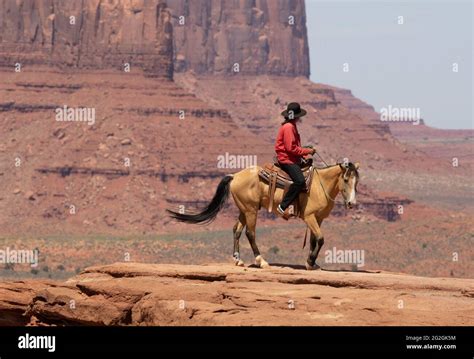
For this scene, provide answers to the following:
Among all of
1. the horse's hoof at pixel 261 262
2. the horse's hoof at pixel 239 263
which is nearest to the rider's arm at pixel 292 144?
the horse's hoof at pixel 261 262

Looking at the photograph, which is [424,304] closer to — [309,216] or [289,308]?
[289,308]

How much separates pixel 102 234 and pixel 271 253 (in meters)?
25.4

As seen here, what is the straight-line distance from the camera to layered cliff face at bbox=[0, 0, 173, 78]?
154 metres

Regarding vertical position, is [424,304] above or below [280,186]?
below

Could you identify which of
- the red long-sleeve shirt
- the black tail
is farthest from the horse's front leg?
the black tail

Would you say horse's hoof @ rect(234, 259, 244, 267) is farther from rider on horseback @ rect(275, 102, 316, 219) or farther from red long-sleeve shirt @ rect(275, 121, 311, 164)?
red long-sleeve shirt @ rect(275, 121, 311, 164)

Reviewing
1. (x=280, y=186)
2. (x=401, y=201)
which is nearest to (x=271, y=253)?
(x=401, y=201)

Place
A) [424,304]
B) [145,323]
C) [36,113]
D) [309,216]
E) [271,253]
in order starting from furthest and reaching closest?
[36,113]
[271,253]
[309,216]
[145,323]
[424,304]

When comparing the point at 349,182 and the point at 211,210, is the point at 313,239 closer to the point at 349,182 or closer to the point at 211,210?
the point at 349,182

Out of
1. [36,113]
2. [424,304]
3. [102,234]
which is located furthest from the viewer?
[36,113]

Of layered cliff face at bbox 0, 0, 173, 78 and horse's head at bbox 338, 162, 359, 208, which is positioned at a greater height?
layered cliff face at bbox 0, 0, 173, 78

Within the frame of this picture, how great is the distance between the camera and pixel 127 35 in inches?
6122

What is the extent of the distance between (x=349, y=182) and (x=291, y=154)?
3.53 feet

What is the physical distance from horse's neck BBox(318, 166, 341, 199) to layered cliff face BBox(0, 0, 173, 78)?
126631 millimetres
